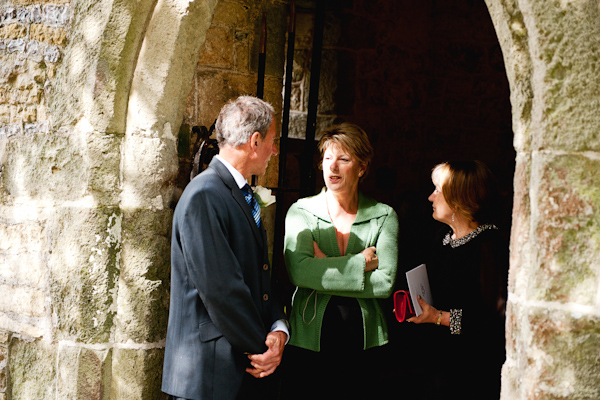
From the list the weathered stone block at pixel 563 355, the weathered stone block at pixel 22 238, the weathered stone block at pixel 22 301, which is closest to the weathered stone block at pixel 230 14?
the weathered stone block at pixel 22 238

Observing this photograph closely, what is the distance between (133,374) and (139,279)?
390 mm

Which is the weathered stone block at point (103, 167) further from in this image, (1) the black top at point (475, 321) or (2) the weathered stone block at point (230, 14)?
(1) the black top at point (475, 321)

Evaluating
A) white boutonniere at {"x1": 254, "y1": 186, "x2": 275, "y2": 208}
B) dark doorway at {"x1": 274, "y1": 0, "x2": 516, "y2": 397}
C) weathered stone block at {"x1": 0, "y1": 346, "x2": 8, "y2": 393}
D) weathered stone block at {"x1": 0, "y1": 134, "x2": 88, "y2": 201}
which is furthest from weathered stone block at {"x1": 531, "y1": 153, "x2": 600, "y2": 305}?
dark doorway at {"x1": 274, "y1": 0, "x2": 516, "y2": 397}

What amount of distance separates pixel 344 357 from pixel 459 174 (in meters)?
0.95

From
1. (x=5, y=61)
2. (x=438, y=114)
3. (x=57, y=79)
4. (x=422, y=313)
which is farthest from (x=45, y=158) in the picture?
(x=438, y=114)

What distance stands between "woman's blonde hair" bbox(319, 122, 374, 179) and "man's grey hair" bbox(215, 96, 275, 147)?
1.55ft

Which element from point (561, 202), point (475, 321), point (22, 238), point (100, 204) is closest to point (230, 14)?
point (100, 204)

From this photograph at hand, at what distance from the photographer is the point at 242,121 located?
219 centimetres

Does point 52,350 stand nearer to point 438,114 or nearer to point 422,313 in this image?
point 422,313

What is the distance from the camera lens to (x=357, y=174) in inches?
105

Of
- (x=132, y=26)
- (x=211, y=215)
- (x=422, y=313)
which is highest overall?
(x=132, y=26)

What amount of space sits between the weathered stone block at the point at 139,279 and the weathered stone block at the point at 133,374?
0.19ft

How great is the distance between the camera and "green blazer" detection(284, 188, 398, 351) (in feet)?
7.96

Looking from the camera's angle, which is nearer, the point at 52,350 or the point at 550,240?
the point at 550,240
